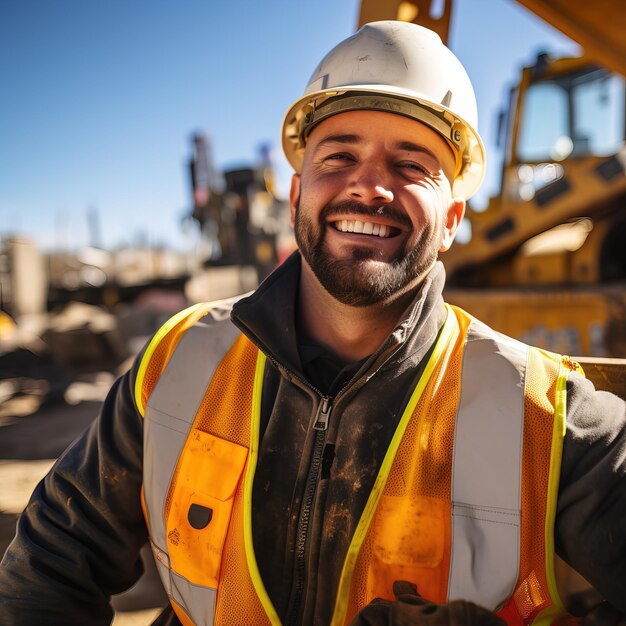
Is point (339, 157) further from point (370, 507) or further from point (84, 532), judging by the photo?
point (84, 532)

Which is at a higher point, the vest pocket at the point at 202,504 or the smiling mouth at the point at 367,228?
the smiling mouth at the point at 367,228

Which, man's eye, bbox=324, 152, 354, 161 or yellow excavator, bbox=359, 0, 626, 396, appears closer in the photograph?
man's eye, bbox=324, 152, 354, 161

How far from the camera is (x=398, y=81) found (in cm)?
185

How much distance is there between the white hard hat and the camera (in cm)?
183

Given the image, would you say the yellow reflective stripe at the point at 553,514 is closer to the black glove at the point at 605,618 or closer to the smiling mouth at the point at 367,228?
the black glove at the point at 605,618

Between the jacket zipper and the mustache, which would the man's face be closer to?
the mustache

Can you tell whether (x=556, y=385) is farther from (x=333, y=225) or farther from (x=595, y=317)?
(x=595, y=317)

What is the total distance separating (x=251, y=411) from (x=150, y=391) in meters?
0.34

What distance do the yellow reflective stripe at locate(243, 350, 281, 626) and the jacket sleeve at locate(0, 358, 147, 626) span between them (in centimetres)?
39

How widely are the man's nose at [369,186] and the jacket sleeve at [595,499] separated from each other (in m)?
0.83

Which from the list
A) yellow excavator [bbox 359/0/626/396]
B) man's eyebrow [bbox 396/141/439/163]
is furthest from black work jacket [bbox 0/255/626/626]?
yellow excavator [bbox 359/0/626/396]

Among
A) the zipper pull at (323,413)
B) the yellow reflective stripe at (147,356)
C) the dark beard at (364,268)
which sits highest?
the dark beard at (364,268)

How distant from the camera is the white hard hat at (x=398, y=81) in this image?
6.02 ft

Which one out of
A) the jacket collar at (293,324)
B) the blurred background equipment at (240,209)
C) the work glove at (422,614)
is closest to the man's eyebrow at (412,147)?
the jacket collar at (293,324)
